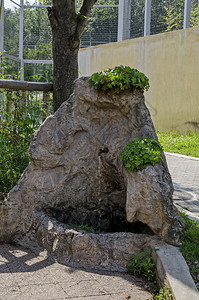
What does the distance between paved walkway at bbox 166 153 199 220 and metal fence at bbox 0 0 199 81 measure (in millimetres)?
6508

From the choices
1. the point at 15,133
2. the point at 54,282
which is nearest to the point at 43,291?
the point at 54,282

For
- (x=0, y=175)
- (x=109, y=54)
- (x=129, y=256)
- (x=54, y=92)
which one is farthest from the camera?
(x=109, y=54)

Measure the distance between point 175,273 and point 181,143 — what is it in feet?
29.5

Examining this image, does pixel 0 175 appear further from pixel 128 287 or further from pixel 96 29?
pixel 96 29

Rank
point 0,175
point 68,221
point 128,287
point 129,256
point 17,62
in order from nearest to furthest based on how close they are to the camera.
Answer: point 128,287, point 129,256, point 68,221, point 0,175, point 17,62

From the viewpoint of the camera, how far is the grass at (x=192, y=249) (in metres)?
3.42

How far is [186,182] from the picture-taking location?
24.6 ft

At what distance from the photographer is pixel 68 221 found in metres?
4.51

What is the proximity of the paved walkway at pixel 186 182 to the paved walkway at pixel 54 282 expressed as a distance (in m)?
1.86

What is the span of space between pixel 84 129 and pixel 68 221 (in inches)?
41.4

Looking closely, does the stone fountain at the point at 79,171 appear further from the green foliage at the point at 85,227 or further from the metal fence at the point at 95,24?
the metal fence at the point at 95,24

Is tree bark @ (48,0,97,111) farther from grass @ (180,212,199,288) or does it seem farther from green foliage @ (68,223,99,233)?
grass @ (180,212,199,288)

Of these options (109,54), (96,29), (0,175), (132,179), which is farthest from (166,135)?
(132,179)

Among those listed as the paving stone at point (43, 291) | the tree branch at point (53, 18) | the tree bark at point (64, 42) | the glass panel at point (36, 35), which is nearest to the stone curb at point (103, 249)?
the paving stone at point (43, 291)
